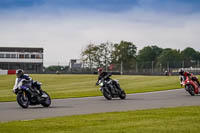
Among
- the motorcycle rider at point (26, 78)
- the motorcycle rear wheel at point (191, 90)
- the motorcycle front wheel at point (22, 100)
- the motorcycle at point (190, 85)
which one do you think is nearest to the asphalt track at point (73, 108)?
the motorcycle front wheel at point (22, 100)

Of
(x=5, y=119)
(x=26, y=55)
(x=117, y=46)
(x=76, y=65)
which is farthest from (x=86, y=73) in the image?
(x=5, y=119)

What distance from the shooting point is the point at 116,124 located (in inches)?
367

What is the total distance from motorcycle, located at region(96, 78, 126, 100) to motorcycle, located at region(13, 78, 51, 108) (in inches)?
155

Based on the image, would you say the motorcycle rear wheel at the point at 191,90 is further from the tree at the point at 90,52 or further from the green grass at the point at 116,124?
the tree at the point at 90,52

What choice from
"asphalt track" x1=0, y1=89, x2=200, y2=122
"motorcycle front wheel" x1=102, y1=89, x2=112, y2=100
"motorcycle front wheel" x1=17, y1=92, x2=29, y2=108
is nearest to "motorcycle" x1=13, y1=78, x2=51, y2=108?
"motorcycle front wheel" x1=17, y1=92, x2=29, y2=108

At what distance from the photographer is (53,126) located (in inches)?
364

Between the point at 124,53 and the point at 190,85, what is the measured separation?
95861 millimetres

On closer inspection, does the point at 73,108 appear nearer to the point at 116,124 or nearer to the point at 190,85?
the point at 116,124

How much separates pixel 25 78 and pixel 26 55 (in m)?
85.4

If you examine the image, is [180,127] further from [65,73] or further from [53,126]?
[65,73]

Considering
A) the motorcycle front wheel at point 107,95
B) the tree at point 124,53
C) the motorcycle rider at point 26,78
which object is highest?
the tree at point 124,53

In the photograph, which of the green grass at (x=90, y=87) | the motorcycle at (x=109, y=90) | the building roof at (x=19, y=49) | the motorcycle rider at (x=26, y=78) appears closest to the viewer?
the motorcycle rider at (x=26, y=78)

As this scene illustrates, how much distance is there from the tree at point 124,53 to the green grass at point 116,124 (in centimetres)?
10209

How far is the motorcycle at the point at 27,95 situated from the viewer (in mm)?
14492
